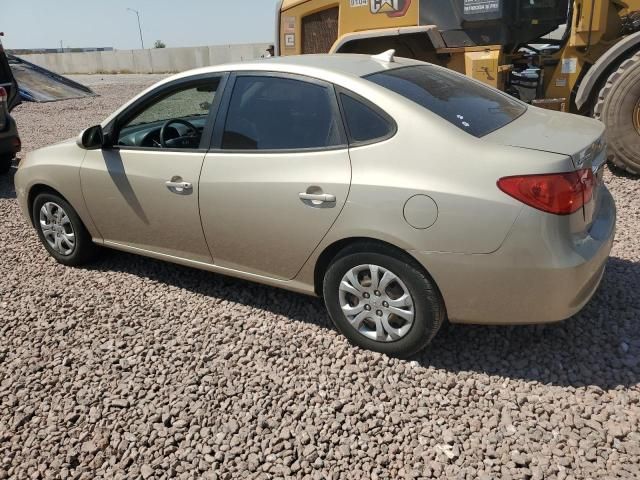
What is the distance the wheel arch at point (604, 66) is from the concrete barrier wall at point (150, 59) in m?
36.7

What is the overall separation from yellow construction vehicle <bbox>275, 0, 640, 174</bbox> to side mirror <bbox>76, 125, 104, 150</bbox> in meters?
4.60

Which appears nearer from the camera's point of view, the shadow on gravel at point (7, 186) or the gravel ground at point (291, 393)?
the gravel ground at point (291, 393)

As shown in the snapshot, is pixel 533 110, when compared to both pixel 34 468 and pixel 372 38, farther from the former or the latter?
pixel 372 38

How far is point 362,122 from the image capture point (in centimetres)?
296

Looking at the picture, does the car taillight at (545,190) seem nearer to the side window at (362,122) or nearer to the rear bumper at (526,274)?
the rear bumper at (526,274)

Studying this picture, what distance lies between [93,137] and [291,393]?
7.84 feet

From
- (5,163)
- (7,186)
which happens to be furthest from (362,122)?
(5,163)

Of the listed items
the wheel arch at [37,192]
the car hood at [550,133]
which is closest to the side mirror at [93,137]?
the wheel arch at [37,192]

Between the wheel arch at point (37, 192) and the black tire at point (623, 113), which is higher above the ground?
the black tire at point (623, 113)

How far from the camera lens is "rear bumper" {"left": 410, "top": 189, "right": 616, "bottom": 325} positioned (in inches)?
100

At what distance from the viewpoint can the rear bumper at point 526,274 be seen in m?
2.54

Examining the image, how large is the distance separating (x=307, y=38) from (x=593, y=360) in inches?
263

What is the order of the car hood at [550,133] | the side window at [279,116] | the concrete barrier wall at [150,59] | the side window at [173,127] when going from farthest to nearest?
the concrete barrier wall at [150,59]
the side window at [173,127]
the side window at [279,116]
the car hood at [550,133]

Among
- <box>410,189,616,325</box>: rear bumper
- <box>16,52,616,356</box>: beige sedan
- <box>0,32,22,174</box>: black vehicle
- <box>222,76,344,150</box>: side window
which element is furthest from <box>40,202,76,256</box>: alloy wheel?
<box>0,32,22,174</box>: black vehicle
